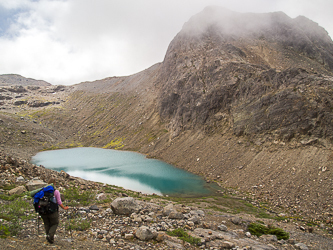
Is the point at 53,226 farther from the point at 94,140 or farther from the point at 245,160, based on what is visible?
the point at 94,140

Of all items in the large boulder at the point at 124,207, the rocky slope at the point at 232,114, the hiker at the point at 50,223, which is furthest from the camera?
the rocky slope at the point at 232,114

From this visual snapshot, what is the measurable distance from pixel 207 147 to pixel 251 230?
33.8m

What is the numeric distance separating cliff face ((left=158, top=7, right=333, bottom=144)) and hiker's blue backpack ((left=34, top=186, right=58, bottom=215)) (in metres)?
37.7

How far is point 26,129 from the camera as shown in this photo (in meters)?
83.1

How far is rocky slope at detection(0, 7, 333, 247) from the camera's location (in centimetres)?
2980

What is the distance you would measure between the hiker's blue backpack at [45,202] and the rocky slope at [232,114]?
23.0m

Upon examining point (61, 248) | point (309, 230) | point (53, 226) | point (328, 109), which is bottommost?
point (309, 230)

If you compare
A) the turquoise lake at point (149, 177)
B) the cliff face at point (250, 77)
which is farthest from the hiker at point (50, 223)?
the cliff face at point (250, 77)

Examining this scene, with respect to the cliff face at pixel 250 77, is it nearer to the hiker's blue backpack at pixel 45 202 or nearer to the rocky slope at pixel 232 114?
the rocky slope at pixel 232 114

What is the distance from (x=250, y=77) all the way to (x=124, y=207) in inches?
1880

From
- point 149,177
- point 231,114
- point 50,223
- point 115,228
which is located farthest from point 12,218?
point 231,114

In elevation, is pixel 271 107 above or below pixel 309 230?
above

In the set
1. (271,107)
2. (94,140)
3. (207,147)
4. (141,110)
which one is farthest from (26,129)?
(271,107)

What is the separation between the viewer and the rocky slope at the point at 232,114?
97.8 ft
